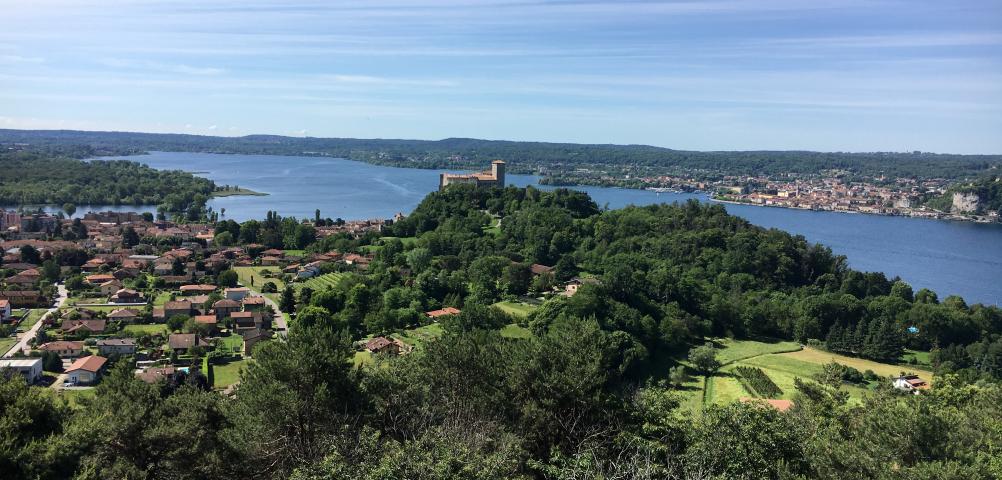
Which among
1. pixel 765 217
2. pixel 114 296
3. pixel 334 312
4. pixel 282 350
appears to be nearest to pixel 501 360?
pixel 282 350

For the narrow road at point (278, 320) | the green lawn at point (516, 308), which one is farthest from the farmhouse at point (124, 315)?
the green lawn at point (516, 308)

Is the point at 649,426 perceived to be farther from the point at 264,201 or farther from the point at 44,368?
the point at 264,201

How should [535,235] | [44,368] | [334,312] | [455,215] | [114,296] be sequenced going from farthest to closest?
[455,215], [535,235], [114,296], [334,312], [44,368]

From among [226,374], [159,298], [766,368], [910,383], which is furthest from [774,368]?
[159,298]

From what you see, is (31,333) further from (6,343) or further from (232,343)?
(232,343)

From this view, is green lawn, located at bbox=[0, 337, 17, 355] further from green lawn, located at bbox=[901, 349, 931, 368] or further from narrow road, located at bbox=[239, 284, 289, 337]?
→ green lawn, located at bbox=[901, 349, 931, 368]

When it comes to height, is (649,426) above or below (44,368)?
above
